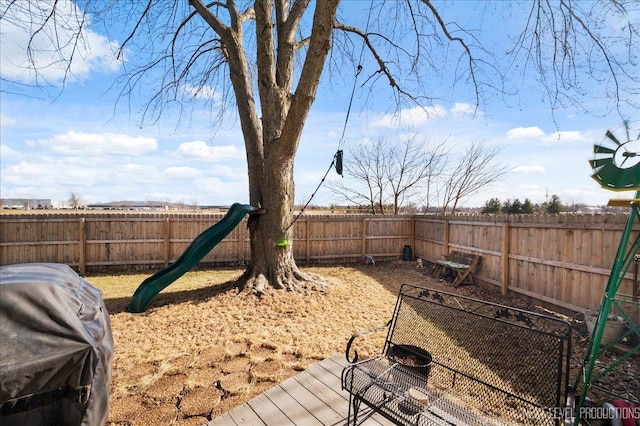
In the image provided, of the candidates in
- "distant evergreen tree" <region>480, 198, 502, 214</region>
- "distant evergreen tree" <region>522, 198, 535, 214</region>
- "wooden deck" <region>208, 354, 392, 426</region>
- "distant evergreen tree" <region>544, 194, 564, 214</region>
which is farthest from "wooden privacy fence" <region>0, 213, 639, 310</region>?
"distant evergreen tree" <region>544, 194, 564, 214</region>

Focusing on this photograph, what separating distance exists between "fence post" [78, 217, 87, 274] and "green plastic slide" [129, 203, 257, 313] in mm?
4372

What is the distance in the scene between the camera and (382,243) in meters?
10.2

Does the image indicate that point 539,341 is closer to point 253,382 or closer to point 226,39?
point 253,382

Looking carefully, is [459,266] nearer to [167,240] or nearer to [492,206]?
[167,240]

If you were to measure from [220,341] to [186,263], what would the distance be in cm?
213

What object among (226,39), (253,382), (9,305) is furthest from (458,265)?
(9,305)

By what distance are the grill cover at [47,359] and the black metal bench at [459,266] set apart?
273 inches

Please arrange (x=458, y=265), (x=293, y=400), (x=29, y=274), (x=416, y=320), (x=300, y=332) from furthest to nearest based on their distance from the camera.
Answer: (x=458, y=265) → (x=300, y=332) → (x=416, y=320) → (x=293, y=400) → (x=29, y=274)

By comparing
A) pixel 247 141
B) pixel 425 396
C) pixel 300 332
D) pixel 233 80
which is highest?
pixel 233 80

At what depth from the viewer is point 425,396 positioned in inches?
80.7

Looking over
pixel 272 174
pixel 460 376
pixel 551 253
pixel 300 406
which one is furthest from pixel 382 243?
pixel 300 406

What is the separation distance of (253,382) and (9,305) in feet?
6.22

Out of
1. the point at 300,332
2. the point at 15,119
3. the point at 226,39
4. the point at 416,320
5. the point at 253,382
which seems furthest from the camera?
the point at 226,39

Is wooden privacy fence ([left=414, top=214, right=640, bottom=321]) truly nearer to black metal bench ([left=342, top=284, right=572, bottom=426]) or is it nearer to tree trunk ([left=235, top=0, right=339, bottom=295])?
black metal bench ([left=342, top=284, right=572, bottom=426])
